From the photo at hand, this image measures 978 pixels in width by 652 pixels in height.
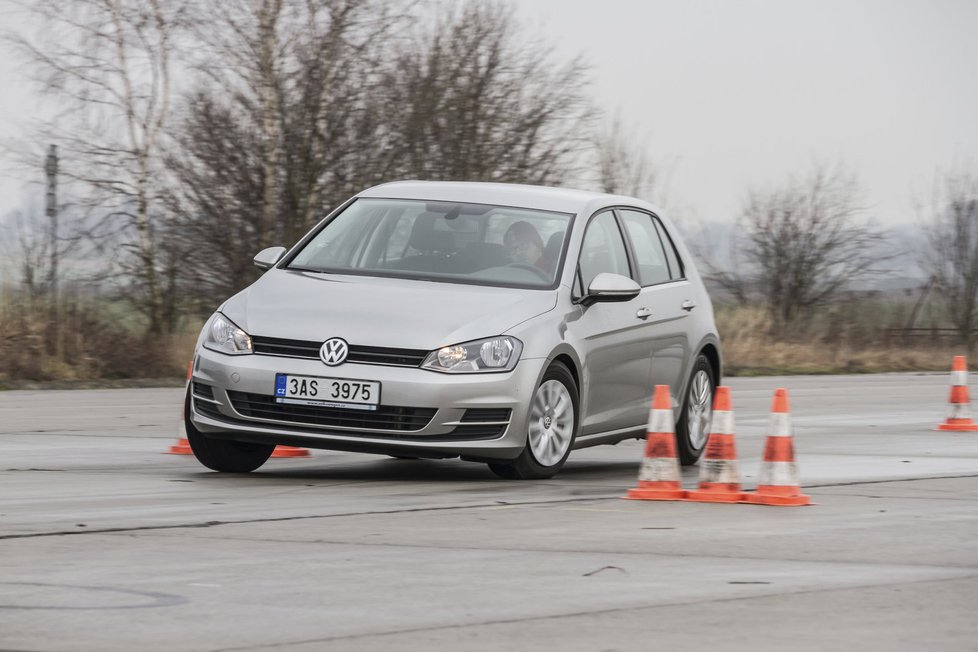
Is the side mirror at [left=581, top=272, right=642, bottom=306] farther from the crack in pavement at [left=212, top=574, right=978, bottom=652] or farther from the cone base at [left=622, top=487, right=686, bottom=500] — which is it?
the crack in pavement at [left=212, top=574, right=978, bottom=652]

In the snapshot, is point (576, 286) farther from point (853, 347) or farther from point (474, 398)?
point (853, 347)

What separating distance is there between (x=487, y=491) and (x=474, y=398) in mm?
515

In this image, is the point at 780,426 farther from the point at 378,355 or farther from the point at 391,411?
the point at 378,355

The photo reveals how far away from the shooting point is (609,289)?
1061cm

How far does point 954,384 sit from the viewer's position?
Result: 1644cm

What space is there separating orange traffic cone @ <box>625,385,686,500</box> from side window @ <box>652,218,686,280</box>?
9.87ft

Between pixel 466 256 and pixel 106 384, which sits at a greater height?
pixel 466 256

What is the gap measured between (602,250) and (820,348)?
87.2ft

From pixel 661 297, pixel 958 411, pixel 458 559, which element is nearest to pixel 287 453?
pixel 661 297

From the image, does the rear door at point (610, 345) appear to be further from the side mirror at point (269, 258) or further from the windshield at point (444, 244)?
the side mirror at point (269, 258)

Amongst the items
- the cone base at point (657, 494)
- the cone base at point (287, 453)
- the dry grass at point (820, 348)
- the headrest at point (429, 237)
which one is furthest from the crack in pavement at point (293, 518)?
the dry grass at point (820, 348)

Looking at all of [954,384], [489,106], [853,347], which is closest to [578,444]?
[954,384]

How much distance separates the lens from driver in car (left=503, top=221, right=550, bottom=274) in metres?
10.7

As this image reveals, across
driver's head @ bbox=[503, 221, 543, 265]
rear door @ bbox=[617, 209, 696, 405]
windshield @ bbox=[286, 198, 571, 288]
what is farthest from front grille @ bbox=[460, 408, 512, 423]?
rear door @ bbox=[617, 209, 696, 405]
